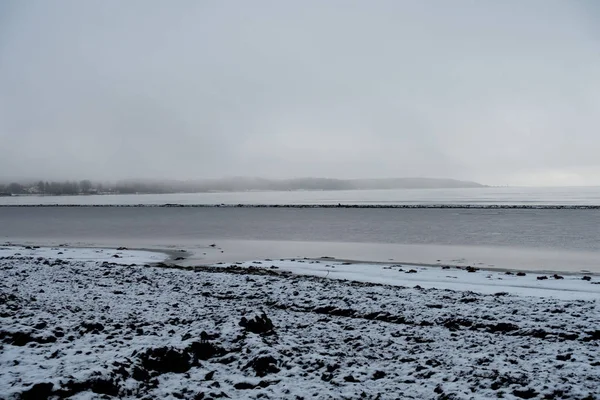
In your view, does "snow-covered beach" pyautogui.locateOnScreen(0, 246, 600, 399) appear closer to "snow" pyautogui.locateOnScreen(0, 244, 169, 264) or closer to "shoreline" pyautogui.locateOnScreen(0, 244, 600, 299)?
"shoreline" pyautogui.locateOnScreen(0, 244, 600, 299)

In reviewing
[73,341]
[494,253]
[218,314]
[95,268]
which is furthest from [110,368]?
[494,253]

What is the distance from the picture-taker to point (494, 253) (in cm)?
2883

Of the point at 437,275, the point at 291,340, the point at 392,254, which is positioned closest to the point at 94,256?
the point at 392,254

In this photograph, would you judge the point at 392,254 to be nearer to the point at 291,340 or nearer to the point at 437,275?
the point at 437,275

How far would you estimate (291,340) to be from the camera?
27.8 feet

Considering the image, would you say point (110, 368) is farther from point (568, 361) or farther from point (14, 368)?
point (568, 361)

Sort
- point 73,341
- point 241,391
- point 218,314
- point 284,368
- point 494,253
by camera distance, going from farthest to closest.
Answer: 1. point 494,253
2. point 218,314
3. point 73,341
4. point 284,368
5. point 241,391

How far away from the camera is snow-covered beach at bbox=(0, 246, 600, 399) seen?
6.30m

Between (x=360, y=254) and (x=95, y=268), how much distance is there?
17277 millimetres

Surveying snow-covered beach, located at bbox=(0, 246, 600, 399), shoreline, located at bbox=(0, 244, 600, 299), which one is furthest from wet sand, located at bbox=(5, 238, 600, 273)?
snow-covered beach, located at bbox=(0, 246, 600, 399)

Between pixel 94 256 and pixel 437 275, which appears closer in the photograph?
pixel 437 275

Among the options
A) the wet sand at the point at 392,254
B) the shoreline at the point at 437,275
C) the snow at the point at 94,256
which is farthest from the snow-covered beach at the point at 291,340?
the snow at the point at 94,256

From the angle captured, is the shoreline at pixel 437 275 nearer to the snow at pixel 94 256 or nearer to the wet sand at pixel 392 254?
the snow at pixel 94 256

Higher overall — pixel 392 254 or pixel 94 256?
pixel 392 254
